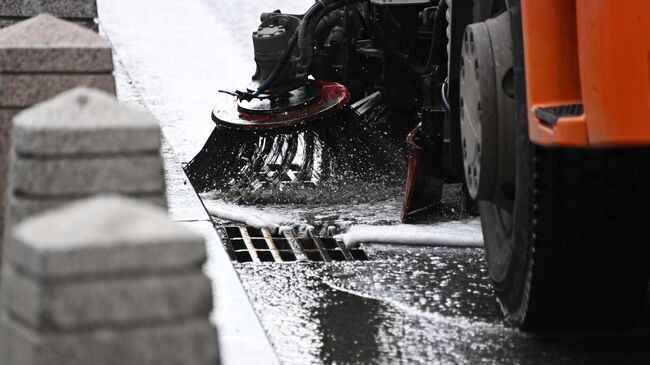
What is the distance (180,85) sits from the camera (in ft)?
32.0

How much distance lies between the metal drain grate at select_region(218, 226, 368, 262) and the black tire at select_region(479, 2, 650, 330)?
1.34m

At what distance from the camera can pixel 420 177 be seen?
5891 mm

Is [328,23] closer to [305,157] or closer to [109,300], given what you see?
[305,157]

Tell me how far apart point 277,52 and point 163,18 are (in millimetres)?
5074

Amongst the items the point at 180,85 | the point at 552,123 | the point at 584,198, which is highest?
the point at 552,123

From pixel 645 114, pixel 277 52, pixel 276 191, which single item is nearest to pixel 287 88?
pixel 277 52

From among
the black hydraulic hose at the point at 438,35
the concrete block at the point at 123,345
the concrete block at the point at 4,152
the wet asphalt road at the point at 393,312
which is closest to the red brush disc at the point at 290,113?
the wet asphalt road at the point at 393,312

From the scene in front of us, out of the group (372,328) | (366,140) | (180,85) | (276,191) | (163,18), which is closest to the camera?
(372,328)

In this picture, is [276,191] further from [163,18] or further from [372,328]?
[163,18]

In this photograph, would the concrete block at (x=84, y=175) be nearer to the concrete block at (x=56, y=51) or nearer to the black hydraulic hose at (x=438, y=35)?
the concrete block at (x=56, y=51)

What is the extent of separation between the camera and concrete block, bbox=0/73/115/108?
131 inches

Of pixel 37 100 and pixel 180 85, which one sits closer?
pixel 37 100

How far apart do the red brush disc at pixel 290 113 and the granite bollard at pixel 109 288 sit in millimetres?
4820

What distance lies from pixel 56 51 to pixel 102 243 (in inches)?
55.7
